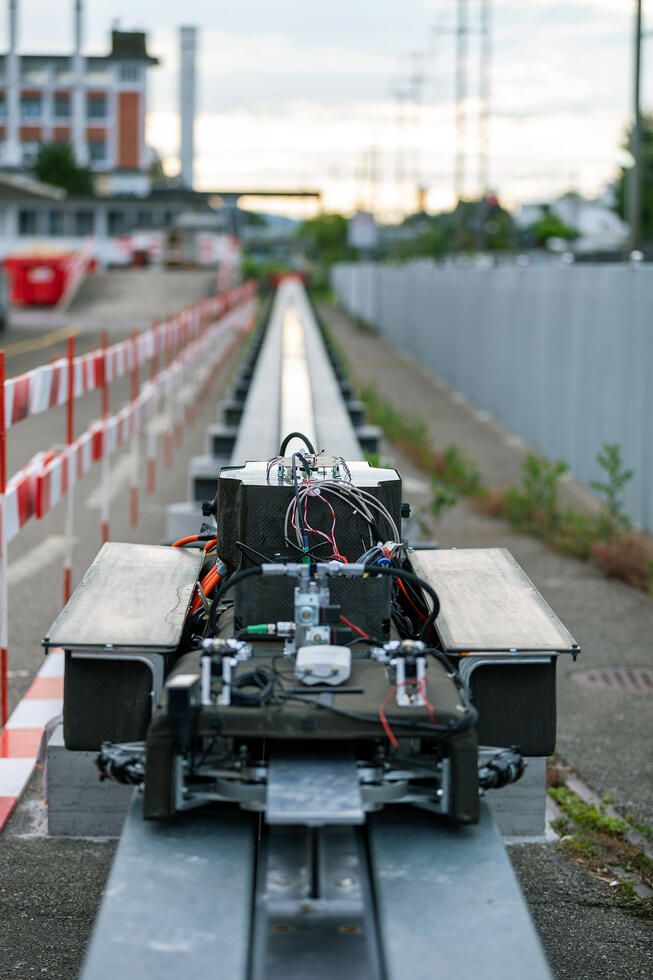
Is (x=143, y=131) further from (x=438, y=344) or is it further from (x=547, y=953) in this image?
(x=547, y=953)

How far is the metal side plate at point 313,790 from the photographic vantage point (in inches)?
148

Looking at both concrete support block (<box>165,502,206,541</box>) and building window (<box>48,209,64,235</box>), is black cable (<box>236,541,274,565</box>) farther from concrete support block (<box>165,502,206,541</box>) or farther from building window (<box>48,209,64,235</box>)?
building window (<box>48,209,64,235</box>)

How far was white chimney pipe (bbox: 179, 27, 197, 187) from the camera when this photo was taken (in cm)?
11544

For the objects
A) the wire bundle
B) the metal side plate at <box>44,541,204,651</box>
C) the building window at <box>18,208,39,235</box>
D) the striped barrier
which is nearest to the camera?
the metal side plate at <box>44,541,204,651</box>

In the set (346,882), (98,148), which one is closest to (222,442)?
(346,882)

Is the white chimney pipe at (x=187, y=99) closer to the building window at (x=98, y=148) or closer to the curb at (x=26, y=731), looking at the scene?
the building window at (x=98, y=148)

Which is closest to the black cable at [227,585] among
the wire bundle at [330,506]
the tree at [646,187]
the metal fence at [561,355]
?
the wire bundle at [330,506]

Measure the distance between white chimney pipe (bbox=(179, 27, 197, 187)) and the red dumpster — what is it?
6258 cm

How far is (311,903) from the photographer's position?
3.72 meters

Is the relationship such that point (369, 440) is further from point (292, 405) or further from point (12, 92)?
point (12, 92)

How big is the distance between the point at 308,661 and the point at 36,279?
51.5 meters

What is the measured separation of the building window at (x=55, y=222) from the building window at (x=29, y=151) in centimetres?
2285

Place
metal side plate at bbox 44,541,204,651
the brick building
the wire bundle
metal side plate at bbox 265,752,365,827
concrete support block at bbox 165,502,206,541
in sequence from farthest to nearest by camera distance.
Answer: the brick building < concrete support block at bbox 165,502,206,541 < the wire bundle < metal side plate at bbox 44,541,204,651 < metal side plate at bbox 265,752,365,827

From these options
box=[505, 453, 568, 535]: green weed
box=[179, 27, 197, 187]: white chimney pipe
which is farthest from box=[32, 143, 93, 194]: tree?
box=[505, 453, 568, 535]: green weed
